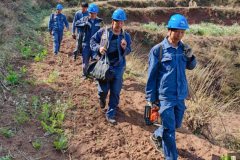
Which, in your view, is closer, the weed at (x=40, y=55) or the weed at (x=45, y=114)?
the weed at (x=45, y=114)

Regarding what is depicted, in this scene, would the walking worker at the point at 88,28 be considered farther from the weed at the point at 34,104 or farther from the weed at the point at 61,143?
the weed at the point at 61,143

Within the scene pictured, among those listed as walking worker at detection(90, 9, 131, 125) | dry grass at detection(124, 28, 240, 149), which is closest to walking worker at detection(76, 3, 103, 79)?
walking worker at detection(90, 9, 131, 125)

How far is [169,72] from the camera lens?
9.91 ft

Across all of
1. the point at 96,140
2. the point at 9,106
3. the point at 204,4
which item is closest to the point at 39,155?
the point at 96,140

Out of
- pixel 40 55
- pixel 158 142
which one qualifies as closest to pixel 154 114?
pixel 158 142

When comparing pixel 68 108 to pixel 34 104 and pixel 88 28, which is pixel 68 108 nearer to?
pixel 34 104

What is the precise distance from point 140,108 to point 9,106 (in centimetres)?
257

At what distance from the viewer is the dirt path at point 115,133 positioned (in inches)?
134

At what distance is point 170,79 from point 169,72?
10 centimetres

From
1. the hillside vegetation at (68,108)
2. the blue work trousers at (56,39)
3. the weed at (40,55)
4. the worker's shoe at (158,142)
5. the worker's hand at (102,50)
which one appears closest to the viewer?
the hillside vegetation at (68,108)

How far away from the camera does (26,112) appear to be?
12.9 ft

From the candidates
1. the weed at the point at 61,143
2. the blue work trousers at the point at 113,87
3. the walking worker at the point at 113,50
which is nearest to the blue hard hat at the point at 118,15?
the walking worker at the point at 113,50

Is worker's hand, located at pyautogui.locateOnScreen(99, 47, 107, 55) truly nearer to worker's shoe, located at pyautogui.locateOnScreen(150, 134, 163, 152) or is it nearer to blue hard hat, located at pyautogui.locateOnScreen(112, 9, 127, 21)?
blue hard hat, located at pyautogui.locateOnScreen(112, 9, 127, 21)

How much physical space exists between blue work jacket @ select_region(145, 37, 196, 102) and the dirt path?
1.02 m
